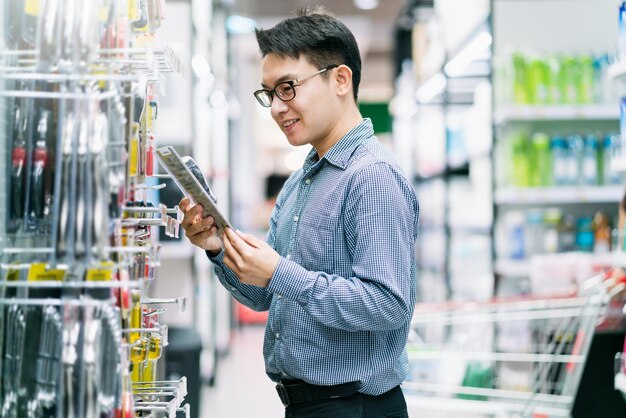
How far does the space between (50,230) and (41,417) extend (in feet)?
1.18

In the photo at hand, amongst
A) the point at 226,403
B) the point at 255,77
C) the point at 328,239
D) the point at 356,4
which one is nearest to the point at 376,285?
the point at 328,239

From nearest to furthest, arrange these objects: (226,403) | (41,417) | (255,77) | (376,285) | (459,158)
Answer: (41,417) → (376,285) → (226,403) → (459,158) → (255,77)

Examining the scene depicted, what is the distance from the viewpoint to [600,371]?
3.71m

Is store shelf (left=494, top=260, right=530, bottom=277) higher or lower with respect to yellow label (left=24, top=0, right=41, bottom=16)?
lower

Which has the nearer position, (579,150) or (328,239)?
(328,239)

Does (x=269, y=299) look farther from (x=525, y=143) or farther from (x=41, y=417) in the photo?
(x=525, y=143)

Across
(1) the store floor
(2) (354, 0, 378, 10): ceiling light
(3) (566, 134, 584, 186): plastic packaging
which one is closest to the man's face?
(1) the store floor

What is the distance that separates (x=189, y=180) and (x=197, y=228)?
319 millimetres

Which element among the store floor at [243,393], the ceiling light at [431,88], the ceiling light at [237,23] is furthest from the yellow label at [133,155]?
the ceiling light at [237,23]

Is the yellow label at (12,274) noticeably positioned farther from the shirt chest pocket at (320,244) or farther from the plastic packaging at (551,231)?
the plastic packaging at (551,231)

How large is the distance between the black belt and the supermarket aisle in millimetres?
3704

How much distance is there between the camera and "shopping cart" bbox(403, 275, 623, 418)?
392 cm

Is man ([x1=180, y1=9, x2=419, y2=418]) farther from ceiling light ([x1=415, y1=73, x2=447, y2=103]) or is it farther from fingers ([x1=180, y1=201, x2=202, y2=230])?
ceiling light ([x1=415, y1=73, x2=447, y2=103])

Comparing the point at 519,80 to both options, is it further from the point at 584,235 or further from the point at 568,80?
the point at 584,235
